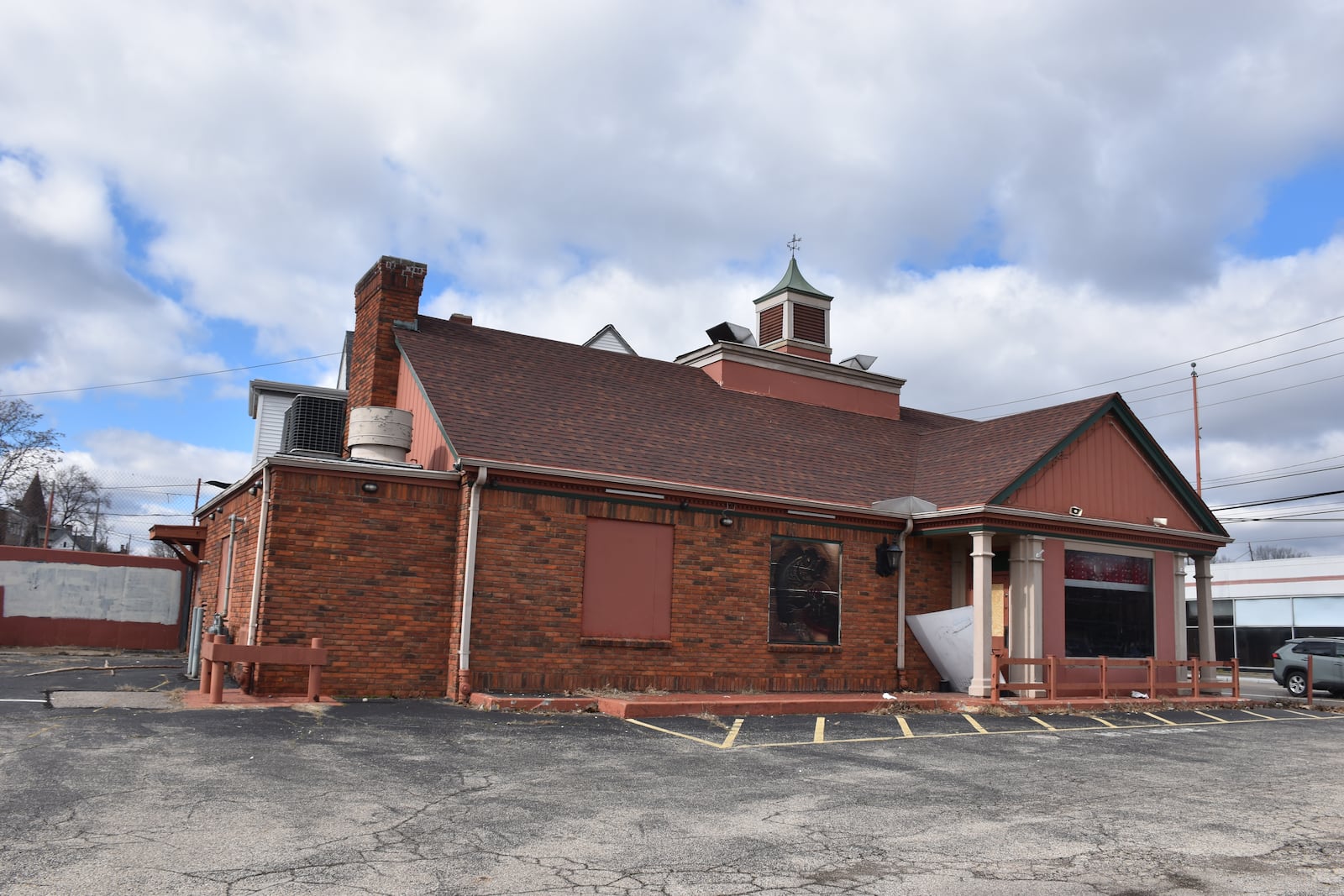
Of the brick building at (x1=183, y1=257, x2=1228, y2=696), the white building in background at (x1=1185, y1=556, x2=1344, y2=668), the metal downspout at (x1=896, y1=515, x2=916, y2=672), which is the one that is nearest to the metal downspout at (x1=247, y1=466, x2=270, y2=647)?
the brick building at (x1=183, y1=257, x2=1228, y2=696)

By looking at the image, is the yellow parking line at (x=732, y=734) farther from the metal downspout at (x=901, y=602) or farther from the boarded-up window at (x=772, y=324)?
the boarded-up window at (x=772, y=324)

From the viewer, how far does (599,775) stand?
8.91 meters

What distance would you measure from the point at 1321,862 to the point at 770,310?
759 inches

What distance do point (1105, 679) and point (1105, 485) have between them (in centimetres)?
356

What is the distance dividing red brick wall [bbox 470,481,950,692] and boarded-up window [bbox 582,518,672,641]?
0.51 ft

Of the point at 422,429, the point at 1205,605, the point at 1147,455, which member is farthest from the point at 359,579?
the point at 1205,605

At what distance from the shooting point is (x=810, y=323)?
2462 centimetres

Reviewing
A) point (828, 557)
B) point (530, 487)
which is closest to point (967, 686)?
point (828, 557)

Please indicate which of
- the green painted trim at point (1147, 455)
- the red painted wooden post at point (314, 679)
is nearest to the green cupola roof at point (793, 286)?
the green painted trim at point (1147, 455)

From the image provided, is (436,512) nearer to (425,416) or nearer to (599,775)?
(425,416)

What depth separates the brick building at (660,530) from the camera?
46.8 feet

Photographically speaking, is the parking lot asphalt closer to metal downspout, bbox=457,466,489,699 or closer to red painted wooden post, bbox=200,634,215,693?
red painted wooden post, bbox=200,634,215,693

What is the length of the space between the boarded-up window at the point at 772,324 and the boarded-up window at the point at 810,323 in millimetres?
345

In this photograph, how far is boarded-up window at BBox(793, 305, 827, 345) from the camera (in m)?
24.4
